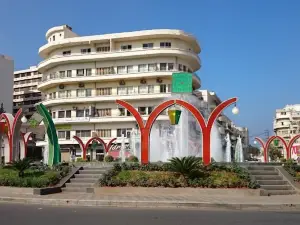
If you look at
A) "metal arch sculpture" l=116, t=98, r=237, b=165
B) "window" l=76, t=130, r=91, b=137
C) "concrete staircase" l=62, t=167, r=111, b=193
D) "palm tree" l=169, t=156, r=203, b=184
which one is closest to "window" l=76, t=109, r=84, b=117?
"window" l=76, t=130, r=91, b=137

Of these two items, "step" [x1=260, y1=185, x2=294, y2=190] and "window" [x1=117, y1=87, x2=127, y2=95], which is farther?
"window" [x1=117, y1=87, x2=127, y2=95]

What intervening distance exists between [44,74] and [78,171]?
52.2m

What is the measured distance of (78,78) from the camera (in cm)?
6394

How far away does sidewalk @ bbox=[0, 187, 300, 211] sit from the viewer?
14297 millimetres

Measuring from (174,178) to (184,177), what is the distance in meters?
0.49

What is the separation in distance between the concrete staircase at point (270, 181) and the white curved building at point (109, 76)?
123ft

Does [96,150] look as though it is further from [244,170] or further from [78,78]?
[244,170]

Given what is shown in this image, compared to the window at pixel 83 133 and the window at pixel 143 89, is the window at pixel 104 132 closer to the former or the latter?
the window at pixel 83 133

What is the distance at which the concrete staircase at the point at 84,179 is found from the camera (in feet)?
63.0

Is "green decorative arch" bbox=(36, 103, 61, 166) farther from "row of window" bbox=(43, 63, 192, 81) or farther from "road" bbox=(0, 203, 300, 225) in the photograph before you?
"row of window" bbox=(43, 63, 192, 81)

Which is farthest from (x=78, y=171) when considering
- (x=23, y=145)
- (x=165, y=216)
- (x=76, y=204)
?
(x=23, y=145)

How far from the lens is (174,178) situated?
18.3 metres

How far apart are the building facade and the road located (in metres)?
72.6

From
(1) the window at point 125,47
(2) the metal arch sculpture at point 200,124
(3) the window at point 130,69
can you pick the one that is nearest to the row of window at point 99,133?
(3) the window at point 130,69
